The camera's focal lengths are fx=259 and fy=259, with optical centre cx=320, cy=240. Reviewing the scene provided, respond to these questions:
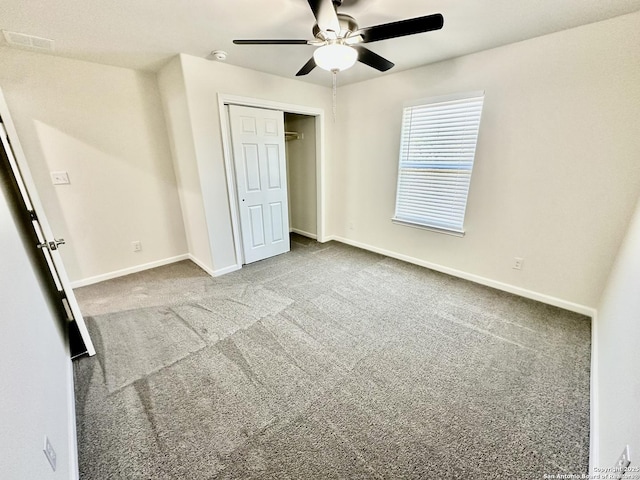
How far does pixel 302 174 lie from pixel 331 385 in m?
3.53

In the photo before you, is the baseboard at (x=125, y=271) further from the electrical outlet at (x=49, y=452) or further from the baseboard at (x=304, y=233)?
the electrical outlet at (x=49, y=452)

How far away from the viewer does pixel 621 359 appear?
1.30 metres

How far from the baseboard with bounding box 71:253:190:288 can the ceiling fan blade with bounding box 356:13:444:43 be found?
11.3ft

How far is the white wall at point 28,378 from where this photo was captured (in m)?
0.81

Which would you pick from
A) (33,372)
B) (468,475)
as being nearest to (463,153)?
(468,475)

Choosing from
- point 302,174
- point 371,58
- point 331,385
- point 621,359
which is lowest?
point 331,385

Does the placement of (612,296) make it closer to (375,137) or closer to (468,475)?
(468,475)

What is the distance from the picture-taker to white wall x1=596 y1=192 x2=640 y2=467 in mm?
1033

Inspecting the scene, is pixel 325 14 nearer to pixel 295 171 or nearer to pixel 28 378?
pixel 28 378

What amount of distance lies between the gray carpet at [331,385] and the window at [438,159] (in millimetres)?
948

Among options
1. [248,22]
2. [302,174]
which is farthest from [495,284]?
[248,22]

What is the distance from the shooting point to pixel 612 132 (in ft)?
6.59

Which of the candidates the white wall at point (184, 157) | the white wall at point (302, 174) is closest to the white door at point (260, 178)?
the white wall at point (184, 157)

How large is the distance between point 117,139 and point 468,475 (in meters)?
4.16
